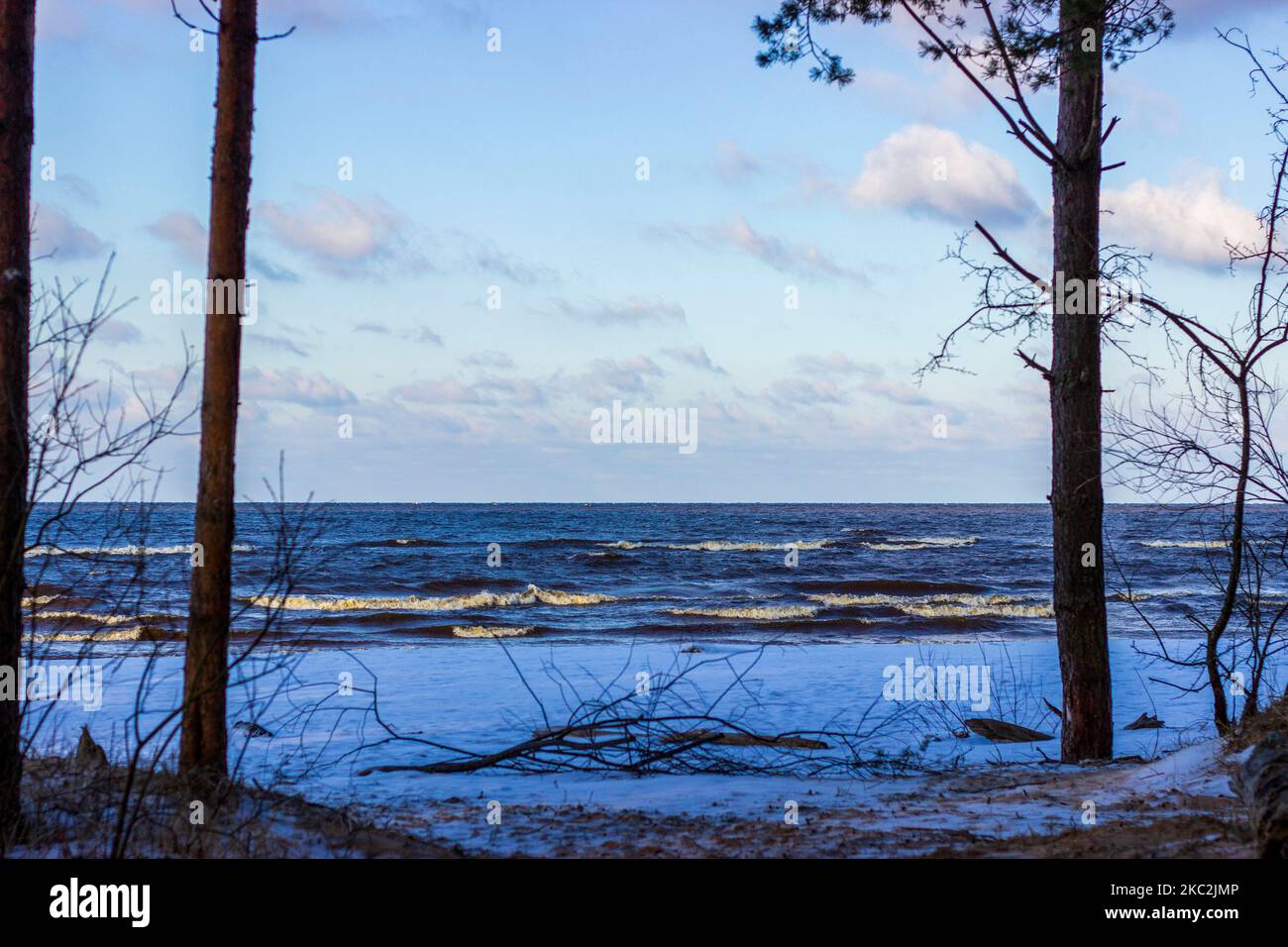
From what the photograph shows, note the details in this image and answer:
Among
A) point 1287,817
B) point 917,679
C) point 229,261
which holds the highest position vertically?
point 229,261

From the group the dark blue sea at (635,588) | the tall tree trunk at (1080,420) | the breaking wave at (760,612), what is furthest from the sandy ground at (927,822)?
the breaking wave at (760,612)

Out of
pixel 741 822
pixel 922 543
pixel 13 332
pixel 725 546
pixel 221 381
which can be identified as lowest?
pixel 741 822

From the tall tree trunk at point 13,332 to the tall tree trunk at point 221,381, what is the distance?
2.93 feet

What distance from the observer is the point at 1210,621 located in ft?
70.2

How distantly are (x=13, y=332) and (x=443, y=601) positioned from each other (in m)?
20.1

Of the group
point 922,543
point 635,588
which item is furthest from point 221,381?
point 922,543

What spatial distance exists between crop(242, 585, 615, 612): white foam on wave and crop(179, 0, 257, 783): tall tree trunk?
16.4 m

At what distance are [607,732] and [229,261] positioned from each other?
486cm

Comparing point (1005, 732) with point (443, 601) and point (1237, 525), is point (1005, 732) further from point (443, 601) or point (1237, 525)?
point (443, 601)

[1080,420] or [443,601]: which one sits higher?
[1080,420]

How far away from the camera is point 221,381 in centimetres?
577
